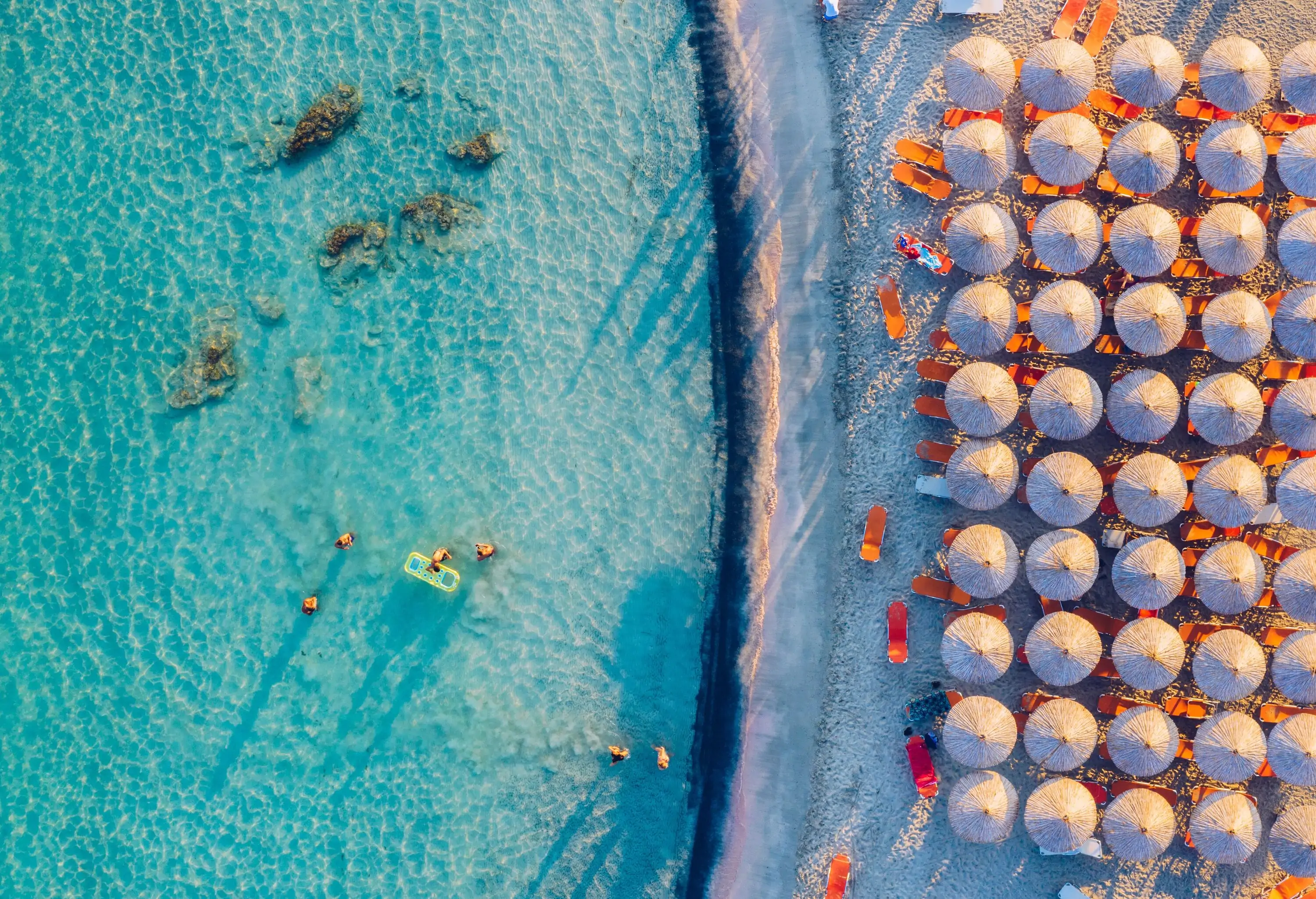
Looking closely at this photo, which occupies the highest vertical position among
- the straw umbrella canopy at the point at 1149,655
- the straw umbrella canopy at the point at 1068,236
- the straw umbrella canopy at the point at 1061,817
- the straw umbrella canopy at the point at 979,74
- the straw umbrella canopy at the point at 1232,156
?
the straw umbrella canopy at the point at 979,74

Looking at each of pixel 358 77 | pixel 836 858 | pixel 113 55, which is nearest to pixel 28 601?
pixel 113 55

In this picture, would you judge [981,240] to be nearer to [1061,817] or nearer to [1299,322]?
[1299,322]

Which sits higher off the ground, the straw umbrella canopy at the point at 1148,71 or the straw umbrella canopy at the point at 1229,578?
the straw umbrella canopy at the point at 1148,71

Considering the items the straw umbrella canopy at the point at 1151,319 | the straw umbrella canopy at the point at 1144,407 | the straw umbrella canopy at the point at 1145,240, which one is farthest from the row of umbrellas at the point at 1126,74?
the straw umbrella canopy at the point at 1144,407

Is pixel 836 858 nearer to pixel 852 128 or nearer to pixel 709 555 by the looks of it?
pixel 709 555

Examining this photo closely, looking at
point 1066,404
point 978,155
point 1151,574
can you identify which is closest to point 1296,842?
point 1151,574

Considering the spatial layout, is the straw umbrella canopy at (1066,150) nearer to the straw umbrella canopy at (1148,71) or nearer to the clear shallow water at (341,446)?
the straw umbrella canopy at (1148,71)
